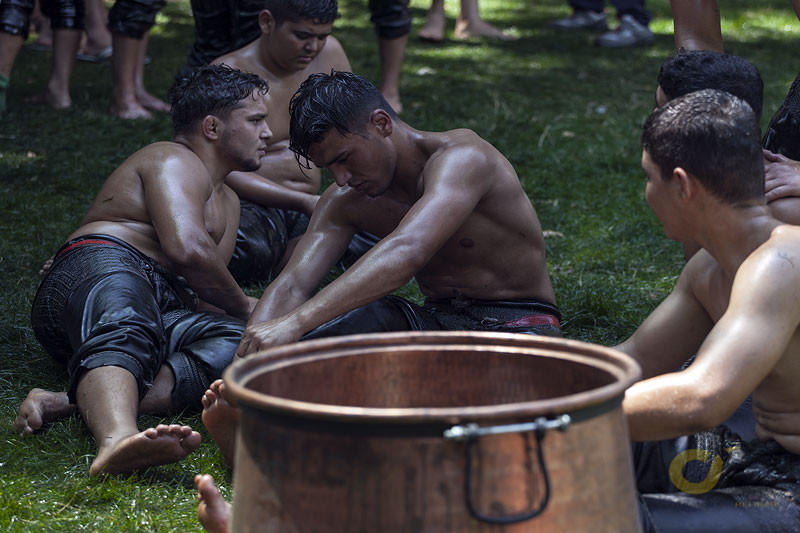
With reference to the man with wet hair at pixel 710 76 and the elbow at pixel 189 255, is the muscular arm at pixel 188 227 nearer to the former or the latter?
the elbow at pixel 189 255

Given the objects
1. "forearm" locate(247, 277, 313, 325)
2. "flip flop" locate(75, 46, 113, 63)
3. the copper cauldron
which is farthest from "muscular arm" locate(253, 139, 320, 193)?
"flip flop" locate(75, 46, 113, 63)

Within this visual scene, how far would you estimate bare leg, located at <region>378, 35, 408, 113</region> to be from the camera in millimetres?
7426

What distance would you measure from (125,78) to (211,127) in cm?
345

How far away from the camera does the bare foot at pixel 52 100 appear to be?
25.4 feet

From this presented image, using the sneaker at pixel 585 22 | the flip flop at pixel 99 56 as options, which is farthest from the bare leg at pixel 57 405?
the sneaker at pixel 585 22

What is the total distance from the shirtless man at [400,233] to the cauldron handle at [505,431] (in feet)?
5.48

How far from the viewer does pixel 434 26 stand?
34.4ft

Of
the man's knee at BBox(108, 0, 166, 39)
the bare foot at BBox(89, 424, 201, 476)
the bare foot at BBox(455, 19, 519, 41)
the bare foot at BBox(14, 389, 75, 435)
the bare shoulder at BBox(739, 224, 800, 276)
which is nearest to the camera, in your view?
the bare shoulder at BBox(739, 224, 800, 276)

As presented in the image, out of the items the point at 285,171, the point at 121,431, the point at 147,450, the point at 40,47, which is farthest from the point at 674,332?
the point at 40,47

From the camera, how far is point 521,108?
789 cm

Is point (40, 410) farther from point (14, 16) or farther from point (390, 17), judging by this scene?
point (390, 17)

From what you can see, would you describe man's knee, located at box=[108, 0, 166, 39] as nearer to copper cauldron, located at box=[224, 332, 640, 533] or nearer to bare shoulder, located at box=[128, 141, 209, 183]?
bare shoulder, located at box=[128, 141, 209, 183]

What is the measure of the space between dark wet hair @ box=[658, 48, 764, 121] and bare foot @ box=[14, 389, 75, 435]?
222cm

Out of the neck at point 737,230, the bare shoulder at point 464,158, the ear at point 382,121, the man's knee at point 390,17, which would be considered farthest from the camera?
the man's knee at point 390,17
